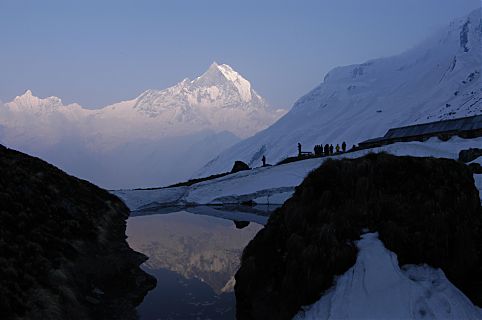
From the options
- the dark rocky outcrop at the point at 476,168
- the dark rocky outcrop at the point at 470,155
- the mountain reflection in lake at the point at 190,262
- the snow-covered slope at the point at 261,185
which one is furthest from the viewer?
the snow-covered slope at the point at 261,185

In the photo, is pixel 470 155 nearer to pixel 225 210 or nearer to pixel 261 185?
pixel 261 185

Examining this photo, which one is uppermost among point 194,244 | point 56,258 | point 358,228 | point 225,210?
point 225,210

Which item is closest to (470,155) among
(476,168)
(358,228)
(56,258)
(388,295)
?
(476,168)

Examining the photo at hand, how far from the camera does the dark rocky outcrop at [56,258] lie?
15.3 metres

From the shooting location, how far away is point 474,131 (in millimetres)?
58656

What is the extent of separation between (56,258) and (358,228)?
12.9 meters

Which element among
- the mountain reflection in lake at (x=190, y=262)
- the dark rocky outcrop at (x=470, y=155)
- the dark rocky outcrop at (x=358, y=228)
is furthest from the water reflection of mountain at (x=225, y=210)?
the dark rocky outcrop at (x=358, y=228)

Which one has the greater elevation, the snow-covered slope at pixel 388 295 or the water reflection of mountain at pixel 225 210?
the water reflection of mountain at pixel 225 210

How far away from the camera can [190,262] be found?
27438 mm

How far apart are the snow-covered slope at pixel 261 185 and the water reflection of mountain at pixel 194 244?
9.54 m

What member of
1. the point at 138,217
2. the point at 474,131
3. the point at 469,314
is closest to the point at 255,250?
the point at 469,314

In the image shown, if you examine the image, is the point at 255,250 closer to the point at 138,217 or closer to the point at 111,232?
the point at 111,232

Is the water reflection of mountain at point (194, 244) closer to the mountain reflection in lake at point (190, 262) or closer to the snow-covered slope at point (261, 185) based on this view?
the mountain reflection in lake at point (190, 262)

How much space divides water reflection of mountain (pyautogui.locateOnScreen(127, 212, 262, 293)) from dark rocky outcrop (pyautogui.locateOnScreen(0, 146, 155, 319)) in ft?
8.00
